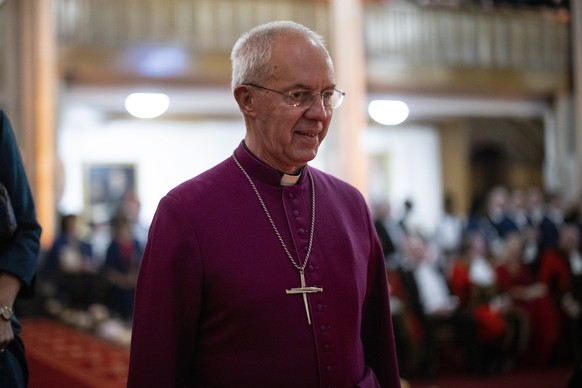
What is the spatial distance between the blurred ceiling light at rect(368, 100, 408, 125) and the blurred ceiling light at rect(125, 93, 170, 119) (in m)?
3.74

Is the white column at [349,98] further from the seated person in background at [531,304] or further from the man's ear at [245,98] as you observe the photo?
the man's ear at [245,98]

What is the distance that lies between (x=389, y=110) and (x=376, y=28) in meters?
1.77

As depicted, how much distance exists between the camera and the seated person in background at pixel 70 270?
948cm

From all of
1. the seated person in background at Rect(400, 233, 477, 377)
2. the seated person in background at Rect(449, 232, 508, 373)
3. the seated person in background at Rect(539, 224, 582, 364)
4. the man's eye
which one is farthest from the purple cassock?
the seated person in background at Rect(539, 224, 582, 364)

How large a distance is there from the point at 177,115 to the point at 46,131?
197 inches

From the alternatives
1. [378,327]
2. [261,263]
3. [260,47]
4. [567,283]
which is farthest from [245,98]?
[567,283]

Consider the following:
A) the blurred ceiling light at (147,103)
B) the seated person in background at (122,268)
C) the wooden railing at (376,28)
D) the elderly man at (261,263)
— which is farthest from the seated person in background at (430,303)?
the elderly man at (261,263)

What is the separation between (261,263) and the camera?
207 centimetres

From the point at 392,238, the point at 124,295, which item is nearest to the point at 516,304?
A: the point at 392,238

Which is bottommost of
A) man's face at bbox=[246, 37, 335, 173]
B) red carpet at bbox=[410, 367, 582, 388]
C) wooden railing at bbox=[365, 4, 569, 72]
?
red carpet at bbox=[410, 367, 582, 388]

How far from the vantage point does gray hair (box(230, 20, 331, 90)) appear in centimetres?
209

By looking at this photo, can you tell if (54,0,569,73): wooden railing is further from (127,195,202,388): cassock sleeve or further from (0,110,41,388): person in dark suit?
(127,195,202,388): cassock sleeve

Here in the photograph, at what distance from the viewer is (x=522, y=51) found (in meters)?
15.0

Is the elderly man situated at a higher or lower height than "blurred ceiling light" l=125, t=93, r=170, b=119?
lower
